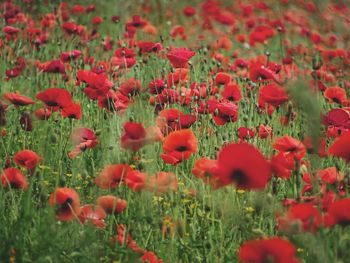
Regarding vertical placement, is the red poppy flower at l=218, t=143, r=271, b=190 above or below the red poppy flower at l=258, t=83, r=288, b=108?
above

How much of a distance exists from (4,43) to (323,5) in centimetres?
262

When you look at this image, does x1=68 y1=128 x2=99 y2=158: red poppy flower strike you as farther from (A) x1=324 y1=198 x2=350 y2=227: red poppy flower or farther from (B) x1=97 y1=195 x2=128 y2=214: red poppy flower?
(A) x1=324 y1=198 x2=350 y2=227: red poppy flower

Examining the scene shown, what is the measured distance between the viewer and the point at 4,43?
3986 mm

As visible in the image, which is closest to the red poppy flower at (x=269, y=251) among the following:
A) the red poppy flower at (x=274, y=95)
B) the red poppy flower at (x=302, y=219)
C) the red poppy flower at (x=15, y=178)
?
the red poppy flower at (x=302, y=219)

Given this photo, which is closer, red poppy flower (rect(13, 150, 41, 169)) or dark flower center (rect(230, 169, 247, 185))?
dark flower center (rect(230, 169, 247, 185))

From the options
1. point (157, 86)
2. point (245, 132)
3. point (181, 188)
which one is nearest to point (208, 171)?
point (181, 188)

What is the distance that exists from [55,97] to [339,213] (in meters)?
1.08

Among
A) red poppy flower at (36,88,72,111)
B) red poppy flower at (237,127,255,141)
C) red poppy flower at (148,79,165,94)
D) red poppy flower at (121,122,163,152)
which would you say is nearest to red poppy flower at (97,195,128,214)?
red poppy flower at (121,122,163,152)

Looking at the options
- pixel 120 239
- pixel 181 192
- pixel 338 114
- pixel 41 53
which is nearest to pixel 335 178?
pixel 338 114

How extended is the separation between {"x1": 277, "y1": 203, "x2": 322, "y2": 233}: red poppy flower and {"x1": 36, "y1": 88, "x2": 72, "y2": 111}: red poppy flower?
977 millimetres

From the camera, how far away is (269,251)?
4.11 ft

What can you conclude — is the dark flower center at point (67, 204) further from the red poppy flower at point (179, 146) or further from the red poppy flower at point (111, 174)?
the red poppy flower at point (179, 146)

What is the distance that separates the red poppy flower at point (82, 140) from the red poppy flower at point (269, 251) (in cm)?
87

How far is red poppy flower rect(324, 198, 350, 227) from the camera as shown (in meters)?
1.41
